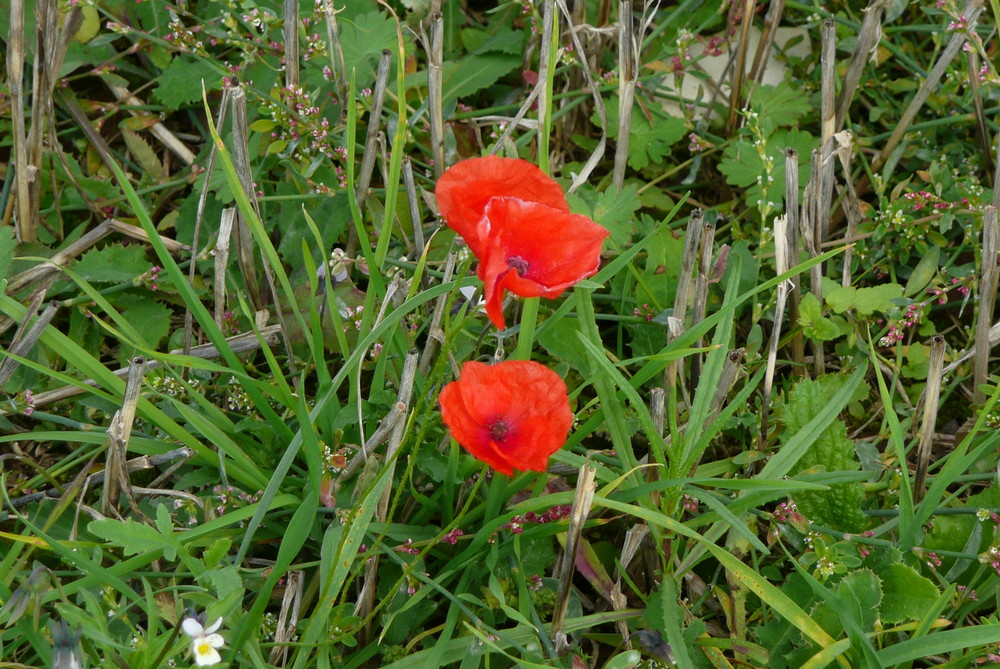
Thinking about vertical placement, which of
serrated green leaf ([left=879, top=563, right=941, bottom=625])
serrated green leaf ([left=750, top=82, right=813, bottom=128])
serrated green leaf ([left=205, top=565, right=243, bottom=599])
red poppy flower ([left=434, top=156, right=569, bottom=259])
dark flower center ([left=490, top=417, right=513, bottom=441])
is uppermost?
red poppy flower ([left=434, top=156, right=569, bottom=259])

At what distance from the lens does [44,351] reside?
209 cm

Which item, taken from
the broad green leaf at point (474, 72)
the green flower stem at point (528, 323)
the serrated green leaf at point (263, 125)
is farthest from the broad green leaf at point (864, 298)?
the serrated green leaf at point (263, 125)

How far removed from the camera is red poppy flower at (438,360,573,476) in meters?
1.34

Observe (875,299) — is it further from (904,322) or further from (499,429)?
(499,429)

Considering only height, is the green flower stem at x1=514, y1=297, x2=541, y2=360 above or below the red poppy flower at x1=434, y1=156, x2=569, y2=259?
below

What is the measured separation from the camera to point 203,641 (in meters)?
1.29

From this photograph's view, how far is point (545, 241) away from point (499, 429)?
11.8 inches

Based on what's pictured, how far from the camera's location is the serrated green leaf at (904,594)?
1.64 m

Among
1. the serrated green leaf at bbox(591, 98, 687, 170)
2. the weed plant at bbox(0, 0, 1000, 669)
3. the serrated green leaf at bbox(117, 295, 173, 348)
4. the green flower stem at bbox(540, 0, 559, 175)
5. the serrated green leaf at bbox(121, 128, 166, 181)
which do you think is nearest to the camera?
the weed plant at bbox(0, 0, 1000, 669)

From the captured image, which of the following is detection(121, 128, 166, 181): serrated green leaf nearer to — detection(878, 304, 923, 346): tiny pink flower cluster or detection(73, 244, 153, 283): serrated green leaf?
detection(73, 244, 153, 283): serrated green leaf

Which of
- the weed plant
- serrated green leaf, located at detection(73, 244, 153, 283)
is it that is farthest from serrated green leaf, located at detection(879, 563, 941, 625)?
serrated green leaf, located at detection(73, 244, 153, 283)

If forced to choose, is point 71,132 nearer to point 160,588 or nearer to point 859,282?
point 160,588

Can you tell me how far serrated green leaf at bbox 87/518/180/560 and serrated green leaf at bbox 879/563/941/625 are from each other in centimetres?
121

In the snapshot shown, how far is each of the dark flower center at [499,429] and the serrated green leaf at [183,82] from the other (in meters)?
1.38
